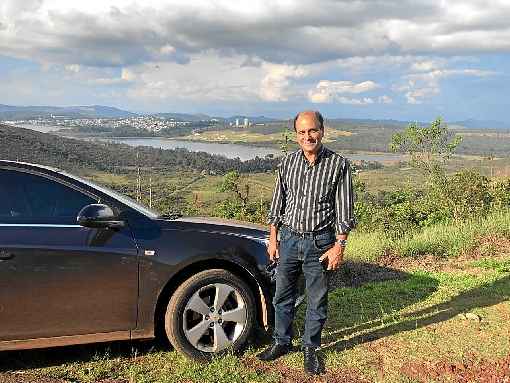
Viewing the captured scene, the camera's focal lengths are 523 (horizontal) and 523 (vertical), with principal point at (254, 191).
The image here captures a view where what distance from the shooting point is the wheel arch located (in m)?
4.01

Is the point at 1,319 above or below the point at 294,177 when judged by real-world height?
below

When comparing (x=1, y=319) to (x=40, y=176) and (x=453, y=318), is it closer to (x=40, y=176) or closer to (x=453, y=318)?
(x=40, y=176)

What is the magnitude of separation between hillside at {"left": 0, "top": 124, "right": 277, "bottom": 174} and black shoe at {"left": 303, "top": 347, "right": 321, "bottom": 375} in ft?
112

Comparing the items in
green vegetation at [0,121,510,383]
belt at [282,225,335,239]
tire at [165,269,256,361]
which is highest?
belt at [282,225,335,239]

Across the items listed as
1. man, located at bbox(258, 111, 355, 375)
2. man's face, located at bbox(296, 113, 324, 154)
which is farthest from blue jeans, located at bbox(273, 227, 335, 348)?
man's face, located at bbox(296, 113, 324, 154)

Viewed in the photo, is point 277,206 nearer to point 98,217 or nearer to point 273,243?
point 273,243

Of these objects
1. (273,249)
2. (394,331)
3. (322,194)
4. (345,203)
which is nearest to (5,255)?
(273,249)

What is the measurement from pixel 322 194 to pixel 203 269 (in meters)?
1.13

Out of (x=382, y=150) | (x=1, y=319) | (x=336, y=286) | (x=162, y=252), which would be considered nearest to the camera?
(x=1, y=319)

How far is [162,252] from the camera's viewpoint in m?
3.94

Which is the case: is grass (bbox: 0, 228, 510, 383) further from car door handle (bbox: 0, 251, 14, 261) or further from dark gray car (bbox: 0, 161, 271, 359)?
car door handle (bbox: 0, 251, 14, 261)

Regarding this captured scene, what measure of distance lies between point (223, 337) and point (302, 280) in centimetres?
84

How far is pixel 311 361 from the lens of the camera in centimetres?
Answer: 388

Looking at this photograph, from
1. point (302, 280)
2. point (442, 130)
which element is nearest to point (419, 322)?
point (302, 280)
